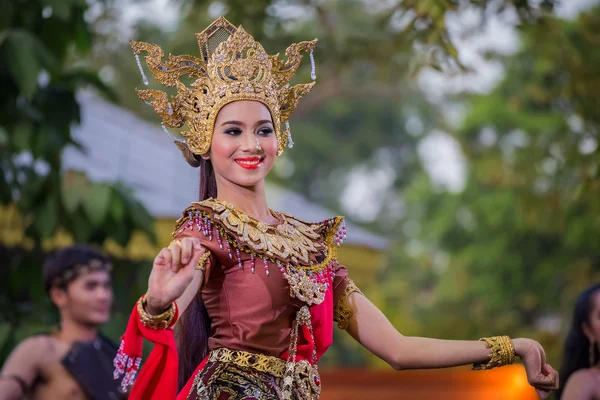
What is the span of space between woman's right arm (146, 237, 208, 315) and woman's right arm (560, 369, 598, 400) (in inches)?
101

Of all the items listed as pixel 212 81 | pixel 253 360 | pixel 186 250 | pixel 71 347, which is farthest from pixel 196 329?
pixel 71 347

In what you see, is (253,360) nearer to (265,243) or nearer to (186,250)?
(265,243)

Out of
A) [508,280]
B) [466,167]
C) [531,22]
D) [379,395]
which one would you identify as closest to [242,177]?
[531,22]

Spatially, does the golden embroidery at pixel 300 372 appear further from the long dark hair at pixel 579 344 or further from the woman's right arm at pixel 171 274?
the long dark hair at pixel 579 344

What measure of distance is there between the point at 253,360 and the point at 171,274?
593 millimetres

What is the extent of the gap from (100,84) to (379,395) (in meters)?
3.24

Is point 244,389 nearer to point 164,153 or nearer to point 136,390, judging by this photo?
point 136,390

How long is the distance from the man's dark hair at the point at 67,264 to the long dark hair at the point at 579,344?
8.58 ft

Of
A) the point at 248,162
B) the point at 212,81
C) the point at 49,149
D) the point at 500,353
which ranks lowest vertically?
the point at 500,353

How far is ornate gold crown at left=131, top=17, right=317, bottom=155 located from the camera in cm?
361

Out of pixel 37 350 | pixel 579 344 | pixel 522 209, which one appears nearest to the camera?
pixel 579 344

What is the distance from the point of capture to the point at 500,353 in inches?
136

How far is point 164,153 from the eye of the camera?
1177 cm

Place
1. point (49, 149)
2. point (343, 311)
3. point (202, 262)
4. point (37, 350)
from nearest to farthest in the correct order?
point (202, 262) → point (343, 311) → point (37, 350) → point (49, 149)
